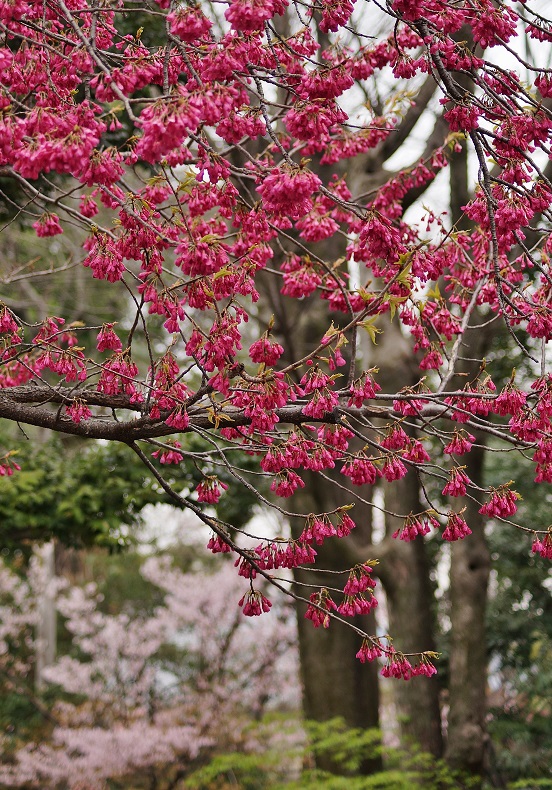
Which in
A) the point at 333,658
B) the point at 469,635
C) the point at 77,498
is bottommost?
the point at 333,658

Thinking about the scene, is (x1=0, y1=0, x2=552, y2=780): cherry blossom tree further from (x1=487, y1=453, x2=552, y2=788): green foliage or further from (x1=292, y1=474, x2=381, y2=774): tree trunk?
(x1=487, y1=453, x2=552, y2=788): green foliage

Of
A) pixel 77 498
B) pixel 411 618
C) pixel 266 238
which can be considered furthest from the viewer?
pixel 411 618

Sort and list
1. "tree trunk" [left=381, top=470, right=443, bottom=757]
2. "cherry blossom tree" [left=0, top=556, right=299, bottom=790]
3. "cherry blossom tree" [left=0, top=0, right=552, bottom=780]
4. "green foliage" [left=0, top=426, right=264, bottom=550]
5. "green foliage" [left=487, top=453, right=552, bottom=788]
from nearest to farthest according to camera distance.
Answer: "cherry blossom tree" [left=0, top=0, right=552, bottom=780], "green foliage" [left=0, top=426, right=264, bottom=550], "tree trunk" [left=381, top=470, right=443, bottom=757], "green foliage" [left=487, top=453, right=552, bottom=788], "cherry blossom tree" [left=0, top=556, right=299, bottom=790]

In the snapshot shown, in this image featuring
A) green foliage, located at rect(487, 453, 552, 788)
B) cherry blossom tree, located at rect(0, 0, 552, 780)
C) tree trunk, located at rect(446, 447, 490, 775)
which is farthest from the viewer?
green foliage, located at rect(487, 453, 552, 788)

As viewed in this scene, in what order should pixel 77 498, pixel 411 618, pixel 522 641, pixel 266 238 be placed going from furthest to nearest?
pixel 522 641 < pixel 411 618 < pixel 77 498 < pixel 266 238

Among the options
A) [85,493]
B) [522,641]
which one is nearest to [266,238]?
[85,493]

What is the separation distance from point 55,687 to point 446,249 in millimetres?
11312

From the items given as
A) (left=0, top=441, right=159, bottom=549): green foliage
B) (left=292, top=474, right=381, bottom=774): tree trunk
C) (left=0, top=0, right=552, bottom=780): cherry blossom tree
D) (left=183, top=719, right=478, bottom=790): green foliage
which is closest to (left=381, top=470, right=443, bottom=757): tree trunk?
(left=183, top=719, right=478, bottom=790): green foliage

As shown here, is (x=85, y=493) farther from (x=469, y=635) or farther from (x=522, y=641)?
(x=522, y=641)

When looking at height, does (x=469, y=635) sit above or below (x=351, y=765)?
above

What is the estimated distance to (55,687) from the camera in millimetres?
12570

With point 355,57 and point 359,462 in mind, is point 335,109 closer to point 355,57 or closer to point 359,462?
point 355,57

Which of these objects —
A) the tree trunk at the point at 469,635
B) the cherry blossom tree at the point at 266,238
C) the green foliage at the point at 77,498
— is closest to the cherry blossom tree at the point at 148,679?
the tree trunk at the point at 469,635

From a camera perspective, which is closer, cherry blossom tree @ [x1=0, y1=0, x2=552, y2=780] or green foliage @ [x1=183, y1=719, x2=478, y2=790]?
cherry blossom tree @ [x1=0, y1=0, x2=552, y2=780]
